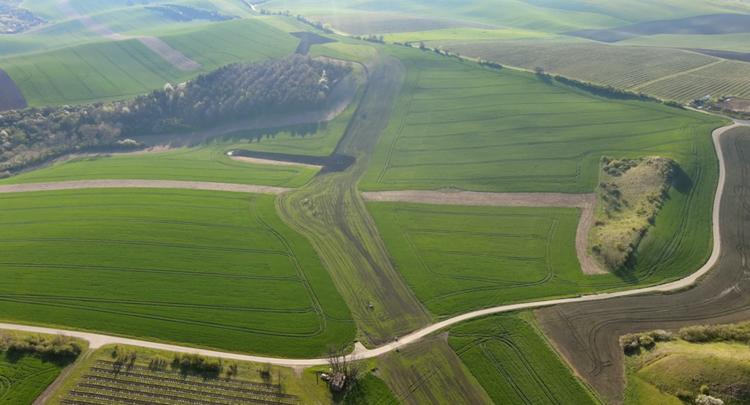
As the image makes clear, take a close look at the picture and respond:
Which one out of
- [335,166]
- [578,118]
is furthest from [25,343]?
[578,118]

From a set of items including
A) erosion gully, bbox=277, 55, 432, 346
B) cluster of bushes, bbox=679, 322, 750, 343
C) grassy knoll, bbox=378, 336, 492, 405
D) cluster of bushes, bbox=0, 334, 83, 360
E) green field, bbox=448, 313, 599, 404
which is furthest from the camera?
erosion gully, bbox=277, 55, 432, 346

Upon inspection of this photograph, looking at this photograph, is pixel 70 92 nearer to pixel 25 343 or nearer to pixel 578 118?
pixel 25 343

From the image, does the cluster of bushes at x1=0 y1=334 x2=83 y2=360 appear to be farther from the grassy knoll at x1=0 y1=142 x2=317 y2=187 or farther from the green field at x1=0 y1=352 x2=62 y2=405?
the grassy knoll at x1=0 y1=142 x2=317 y2=187

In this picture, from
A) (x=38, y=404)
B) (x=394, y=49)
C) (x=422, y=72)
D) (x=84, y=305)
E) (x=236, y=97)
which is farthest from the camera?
(x=394, y=49)

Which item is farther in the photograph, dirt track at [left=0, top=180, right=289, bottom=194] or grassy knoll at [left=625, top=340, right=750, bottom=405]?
dirt track at [left=0, top=180, right=289, bottom=194]

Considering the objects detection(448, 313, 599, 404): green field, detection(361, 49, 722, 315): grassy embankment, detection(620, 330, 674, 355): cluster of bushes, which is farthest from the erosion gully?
detection(620, 330, 674, 355): cluster of bushes

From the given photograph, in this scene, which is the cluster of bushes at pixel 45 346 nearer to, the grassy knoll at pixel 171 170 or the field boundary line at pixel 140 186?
the field boundary line at pixel 140 186

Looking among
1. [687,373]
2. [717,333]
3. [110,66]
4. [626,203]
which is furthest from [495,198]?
[110,66]
